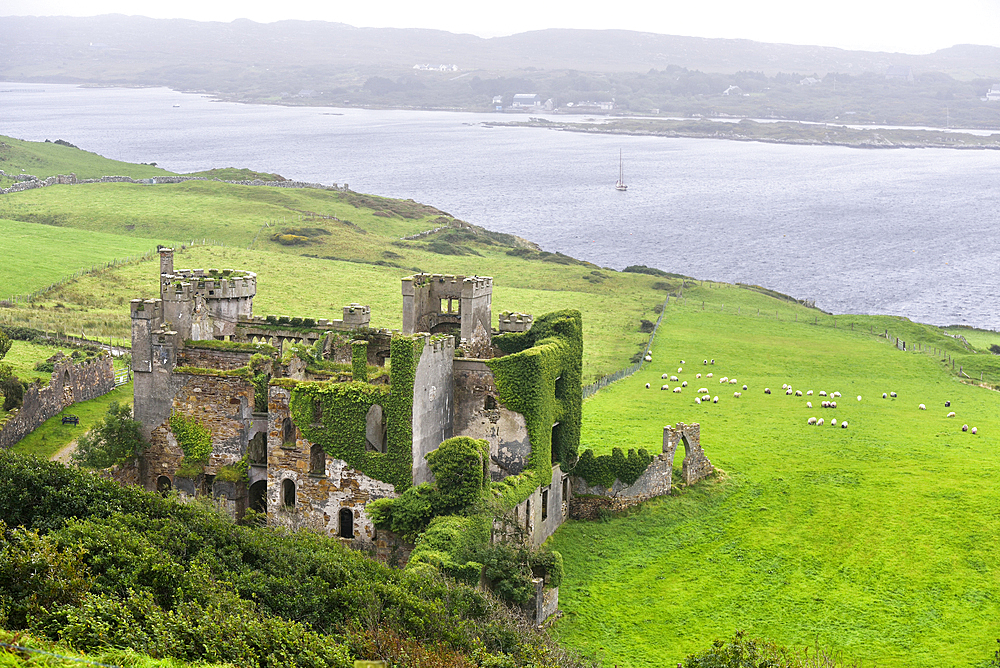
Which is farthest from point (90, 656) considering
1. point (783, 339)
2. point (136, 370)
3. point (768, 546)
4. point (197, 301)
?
point (783, 339)

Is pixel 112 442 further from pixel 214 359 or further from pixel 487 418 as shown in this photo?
pixel 487 418

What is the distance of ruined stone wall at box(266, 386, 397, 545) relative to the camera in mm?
46531

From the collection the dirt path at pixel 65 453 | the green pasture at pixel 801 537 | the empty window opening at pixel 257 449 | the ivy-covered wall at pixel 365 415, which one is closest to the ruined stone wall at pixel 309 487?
the ivy-covered wall at pixel 365 415

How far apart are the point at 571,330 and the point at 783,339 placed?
61.7m

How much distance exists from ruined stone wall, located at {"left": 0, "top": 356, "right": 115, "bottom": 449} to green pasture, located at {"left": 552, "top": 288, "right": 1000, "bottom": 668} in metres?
28.8

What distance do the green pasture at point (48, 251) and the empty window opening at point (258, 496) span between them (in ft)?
190

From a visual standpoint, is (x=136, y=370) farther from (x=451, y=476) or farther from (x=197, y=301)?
(x=451, y=476)

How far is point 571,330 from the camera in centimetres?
5581

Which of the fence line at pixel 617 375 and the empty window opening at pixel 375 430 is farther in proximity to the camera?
the fence line at pixel 617 375

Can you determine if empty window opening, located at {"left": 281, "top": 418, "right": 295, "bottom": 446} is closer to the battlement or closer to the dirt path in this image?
the dirt path

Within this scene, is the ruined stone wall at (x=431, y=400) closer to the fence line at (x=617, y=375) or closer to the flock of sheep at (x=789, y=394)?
the fence line at (x=617, y=375)

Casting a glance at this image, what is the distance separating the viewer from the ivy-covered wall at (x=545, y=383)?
50.6 metres

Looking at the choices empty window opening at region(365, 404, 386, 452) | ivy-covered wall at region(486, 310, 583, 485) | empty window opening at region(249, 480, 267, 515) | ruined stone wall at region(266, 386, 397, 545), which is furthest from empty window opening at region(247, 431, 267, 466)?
ivy-covered wall at region(486, 310, 583, 485)

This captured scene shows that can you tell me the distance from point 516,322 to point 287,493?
15990 millimetres
